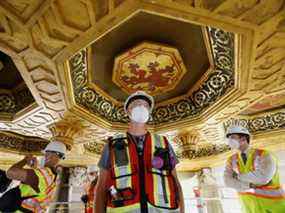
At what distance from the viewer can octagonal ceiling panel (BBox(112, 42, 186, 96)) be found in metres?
5.14

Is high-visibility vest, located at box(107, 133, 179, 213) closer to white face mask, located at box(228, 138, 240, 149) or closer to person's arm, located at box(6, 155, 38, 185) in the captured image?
person's arm, located at box(6, 155, 38, 185)

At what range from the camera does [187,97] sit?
6.44 metres

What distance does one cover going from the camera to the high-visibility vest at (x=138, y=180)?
4.88ft

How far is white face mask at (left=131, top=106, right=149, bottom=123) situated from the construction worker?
5.53ft

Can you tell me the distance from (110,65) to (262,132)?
15.1 feet

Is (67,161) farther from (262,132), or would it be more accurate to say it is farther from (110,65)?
(262,132)

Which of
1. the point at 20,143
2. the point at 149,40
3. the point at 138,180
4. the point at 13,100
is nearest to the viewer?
the point at 138,180

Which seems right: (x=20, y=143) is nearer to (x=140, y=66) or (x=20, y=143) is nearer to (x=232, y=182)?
(x=140, y=66)

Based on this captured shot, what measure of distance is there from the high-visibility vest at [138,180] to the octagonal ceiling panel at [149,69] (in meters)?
3.60

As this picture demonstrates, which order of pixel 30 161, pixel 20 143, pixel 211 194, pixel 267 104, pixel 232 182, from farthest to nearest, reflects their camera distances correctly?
1. pixel 211 194
2. pixel 20 143
3. pixel 267 104
4. pixel 30 161
5. pixel 232 182

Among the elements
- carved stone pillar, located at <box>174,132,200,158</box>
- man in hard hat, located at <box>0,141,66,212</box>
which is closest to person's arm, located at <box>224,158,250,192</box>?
man in hard hat, located at <box>0,141,66,212</box>

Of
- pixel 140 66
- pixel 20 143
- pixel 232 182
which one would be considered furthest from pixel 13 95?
pixel 232 182

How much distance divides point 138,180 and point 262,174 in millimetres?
1941

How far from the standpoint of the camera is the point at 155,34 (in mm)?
4863
